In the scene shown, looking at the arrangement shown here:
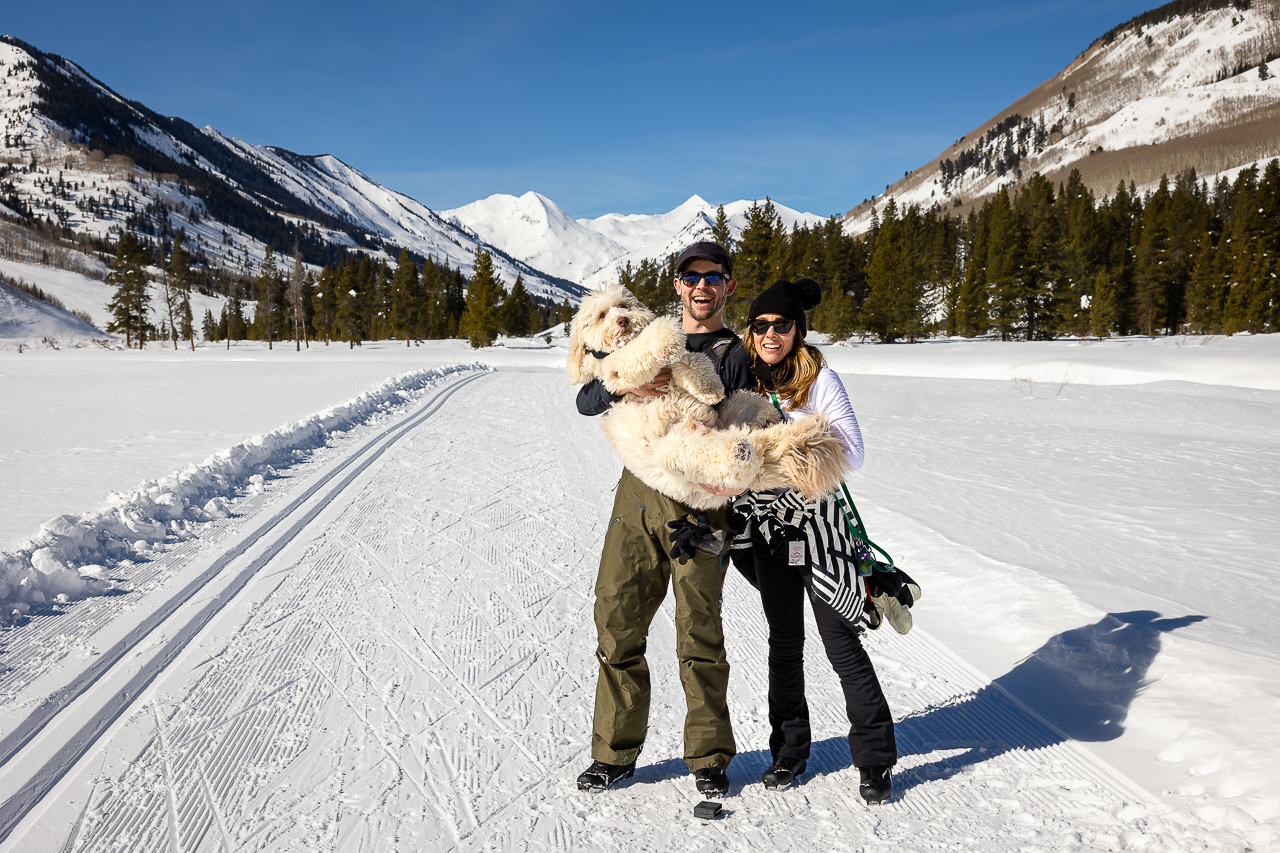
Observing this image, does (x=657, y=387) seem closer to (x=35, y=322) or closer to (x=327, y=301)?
(x=327, y=301)

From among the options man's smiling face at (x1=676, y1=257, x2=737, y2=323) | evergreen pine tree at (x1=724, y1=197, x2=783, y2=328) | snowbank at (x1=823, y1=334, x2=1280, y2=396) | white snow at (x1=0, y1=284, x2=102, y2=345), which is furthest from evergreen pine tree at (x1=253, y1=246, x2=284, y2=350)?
man's smiling face at (x1=676, y1=257, x2=737, y2=323)

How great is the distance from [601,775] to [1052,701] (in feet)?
7.03

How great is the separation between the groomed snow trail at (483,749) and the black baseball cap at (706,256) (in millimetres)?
1958

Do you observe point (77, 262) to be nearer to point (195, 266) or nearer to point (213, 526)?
point (195, 266)

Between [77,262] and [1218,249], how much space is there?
208449 mm

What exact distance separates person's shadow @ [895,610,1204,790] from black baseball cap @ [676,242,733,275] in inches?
82.4

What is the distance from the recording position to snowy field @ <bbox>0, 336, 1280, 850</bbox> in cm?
228

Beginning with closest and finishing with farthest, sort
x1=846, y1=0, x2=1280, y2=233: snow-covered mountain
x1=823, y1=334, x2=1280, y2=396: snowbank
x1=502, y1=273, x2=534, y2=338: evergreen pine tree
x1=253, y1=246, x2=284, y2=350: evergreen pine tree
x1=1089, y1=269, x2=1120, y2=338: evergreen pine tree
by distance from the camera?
1. x1=823, y1=334, x2=1280, y2=396: snowbank
2. x1=1089, y1=269, x2=1120, y2=338: evergreen pine tree
3. x1=253, y1=246, x2=284, y2=350: evergreen pine tree
4. x1=502, y1=273, x2=534, y2=338: evergreen pine tree
5. x1=846, y1=0, x2=1280, y2=233: snow-covered mountain

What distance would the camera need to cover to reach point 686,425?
2170 millimetres

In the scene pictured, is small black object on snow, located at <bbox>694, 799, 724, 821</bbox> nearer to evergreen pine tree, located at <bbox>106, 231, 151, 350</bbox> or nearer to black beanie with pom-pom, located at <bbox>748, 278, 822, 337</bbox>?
black beanie with pom-pom, located at <bbox>748, 278, 822, 337</bbox>

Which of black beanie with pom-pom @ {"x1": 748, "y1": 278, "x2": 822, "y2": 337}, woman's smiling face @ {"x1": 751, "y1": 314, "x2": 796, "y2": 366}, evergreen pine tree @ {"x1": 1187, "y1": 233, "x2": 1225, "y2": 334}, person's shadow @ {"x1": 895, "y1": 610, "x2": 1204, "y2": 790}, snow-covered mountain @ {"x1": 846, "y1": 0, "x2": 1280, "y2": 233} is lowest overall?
person's shadow @ {"x1": 895, "y1": 610, "x2": 1204, "y2": 790}

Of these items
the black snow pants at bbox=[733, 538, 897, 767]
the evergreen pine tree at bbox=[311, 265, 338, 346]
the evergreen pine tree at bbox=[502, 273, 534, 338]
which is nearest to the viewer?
the black snow pants at bbox=[733, 538, 897, 767]

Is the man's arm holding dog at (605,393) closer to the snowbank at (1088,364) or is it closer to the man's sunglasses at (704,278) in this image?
the man's sunglasses at (704,278)

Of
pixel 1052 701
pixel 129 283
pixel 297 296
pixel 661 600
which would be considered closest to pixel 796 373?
pixel 661 600
